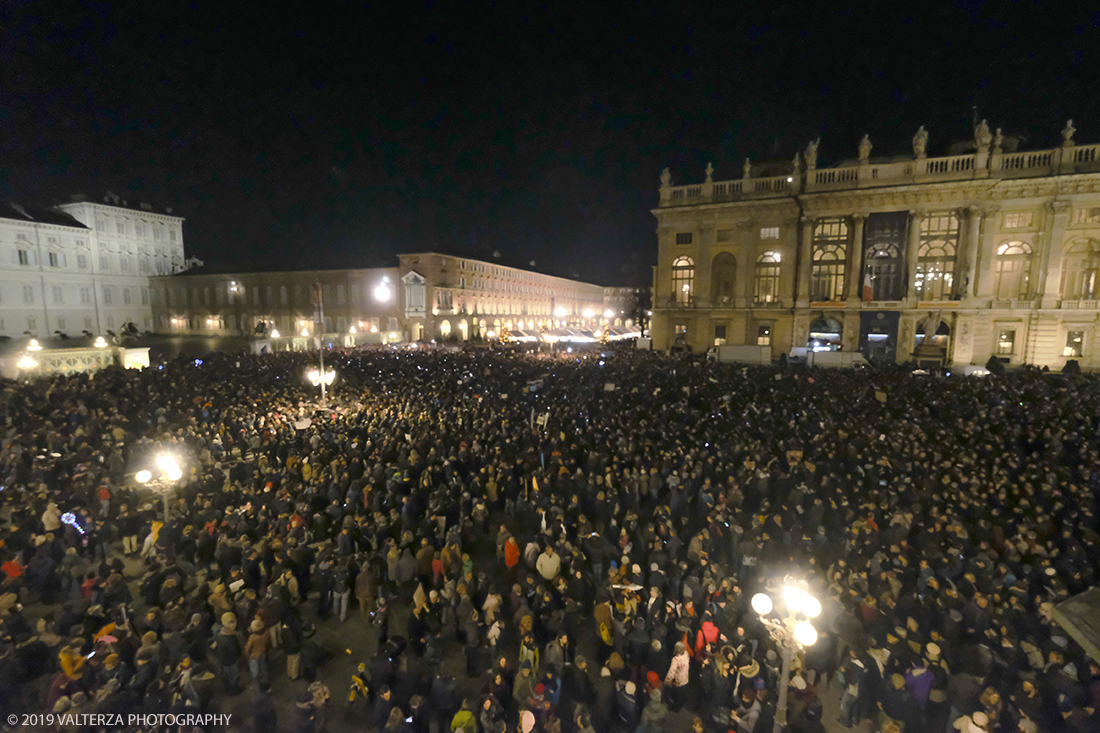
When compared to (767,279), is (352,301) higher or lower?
lower

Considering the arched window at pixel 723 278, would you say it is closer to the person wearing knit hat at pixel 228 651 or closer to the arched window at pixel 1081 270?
the arched window at pixel 1081 270

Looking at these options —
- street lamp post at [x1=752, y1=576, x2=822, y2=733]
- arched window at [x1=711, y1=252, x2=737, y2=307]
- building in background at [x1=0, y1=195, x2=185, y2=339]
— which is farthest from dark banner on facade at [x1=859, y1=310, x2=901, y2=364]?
building in background at [x1=0, y1=195, x2=185, y2=339]

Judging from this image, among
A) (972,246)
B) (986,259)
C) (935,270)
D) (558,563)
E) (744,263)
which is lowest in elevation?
(558,563)

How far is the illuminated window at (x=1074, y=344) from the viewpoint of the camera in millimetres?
29594

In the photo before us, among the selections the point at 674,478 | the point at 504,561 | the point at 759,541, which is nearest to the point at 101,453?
the point at 504,561

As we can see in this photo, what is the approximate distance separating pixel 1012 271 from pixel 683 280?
66.6 ft

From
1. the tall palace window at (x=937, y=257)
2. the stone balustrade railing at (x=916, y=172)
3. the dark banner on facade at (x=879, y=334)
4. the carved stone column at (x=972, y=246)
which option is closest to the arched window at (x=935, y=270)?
the tall palace window at (x=937, y=257)

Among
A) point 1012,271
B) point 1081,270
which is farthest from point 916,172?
point 1081,270

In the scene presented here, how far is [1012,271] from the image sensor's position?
31.3 m

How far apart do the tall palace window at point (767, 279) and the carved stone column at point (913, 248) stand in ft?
25.2

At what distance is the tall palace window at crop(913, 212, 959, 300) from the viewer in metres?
31.6

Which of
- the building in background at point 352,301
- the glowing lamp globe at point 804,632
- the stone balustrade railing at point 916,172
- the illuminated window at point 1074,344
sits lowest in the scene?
the glowing lamp globe at point 804,632

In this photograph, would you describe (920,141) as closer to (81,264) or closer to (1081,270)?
(1081,270)
